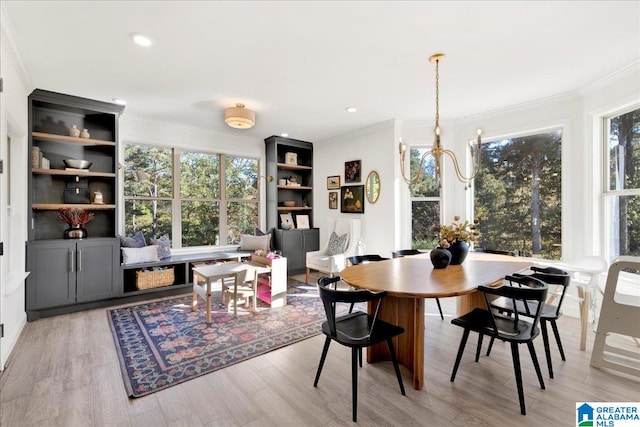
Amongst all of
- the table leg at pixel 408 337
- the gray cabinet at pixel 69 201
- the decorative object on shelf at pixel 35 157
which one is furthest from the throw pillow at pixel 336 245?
the decorative object on shelf at pixel 35 157

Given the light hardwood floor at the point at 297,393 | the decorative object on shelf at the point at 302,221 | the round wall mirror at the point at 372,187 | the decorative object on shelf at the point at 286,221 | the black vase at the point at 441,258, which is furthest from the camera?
the decorative object on shelf at the point at 302,221

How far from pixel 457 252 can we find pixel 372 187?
2.40 meters

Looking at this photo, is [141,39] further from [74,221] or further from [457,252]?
[457,252]

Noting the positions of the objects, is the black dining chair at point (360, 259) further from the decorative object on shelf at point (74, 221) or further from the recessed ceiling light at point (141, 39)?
the decorative object on shelf at point (74, 221)

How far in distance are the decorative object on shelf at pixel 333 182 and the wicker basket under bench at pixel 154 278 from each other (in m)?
3.10

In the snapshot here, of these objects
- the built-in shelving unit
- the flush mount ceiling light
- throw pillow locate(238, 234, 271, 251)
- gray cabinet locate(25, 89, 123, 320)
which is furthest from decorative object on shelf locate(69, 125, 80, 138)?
the built-in shelving unit

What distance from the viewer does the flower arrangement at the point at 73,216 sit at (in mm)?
3844

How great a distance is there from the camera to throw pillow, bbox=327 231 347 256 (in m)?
5.10

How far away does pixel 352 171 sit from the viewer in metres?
5.46

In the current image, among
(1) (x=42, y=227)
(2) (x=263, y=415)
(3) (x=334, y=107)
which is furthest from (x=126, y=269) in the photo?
(3) (x=334, y=107)

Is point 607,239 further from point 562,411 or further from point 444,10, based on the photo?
point 444,10

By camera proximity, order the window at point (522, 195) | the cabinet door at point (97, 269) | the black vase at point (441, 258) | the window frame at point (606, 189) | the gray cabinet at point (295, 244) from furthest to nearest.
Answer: the gray cabinet at point (295, 244) < the window at point (522, 195) < the cabinet door at point (97, 269) < the window frame at point (606, 189) < the black vase at point (441, 258)

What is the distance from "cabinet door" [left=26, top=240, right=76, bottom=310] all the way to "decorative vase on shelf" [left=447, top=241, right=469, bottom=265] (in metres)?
4.32

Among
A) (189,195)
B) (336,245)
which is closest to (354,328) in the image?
(336,245)
